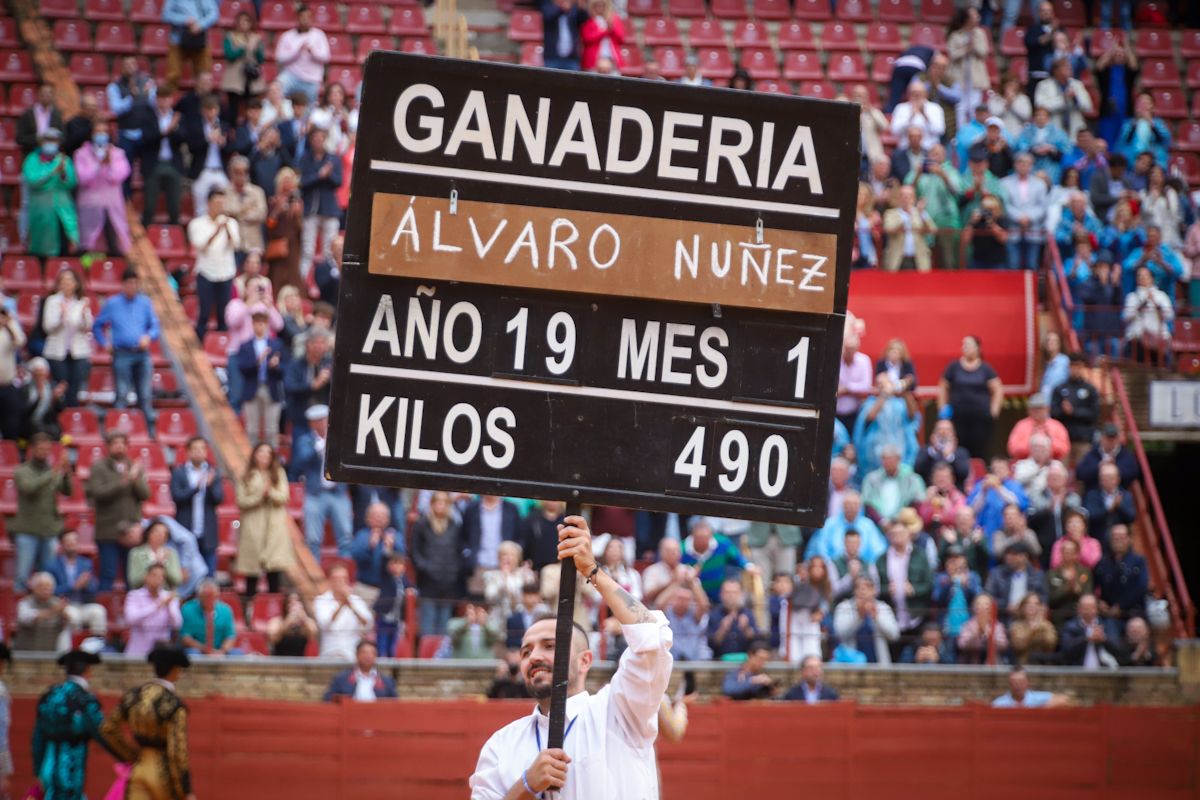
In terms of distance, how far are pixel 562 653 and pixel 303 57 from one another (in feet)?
56.7

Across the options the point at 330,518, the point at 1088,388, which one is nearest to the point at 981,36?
the point at 1088,388

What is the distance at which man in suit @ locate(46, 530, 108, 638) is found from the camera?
1622 cm

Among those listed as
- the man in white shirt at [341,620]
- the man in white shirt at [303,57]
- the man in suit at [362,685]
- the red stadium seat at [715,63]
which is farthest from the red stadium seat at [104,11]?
the man in suit at [362,685]

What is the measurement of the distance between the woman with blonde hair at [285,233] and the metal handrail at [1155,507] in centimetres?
853

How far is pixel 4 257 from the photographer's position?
20.8 meters

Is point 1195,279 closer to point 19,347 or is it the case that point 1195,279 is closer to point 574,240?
point 19,347

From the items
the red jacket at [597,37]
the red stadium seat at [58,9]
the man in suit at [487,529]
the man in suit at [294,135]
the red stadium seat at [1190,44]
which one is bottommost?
the man in suit at [487,529]

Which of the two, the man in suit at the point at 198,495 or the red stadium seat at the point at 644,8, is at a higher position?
the red stadium seat at the point at 644,8

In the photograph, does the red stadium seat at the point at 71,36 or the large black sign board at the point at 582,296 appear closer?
the large black sign board at the point at 582,296

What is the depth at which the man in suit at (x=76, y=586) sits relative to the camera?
16.2 meters

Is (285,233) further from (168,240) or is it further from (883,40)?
(883,40)

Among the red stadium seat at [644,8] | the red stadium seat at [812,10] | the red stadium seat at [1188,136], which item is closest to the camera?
the red stadium seat at [1188,136]

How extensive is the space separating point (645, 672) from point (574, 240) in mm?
1436

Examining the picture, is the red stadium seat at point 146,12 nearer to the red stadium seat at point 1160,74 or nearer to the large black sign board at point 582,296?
the red stadium seat at point 1160,74
